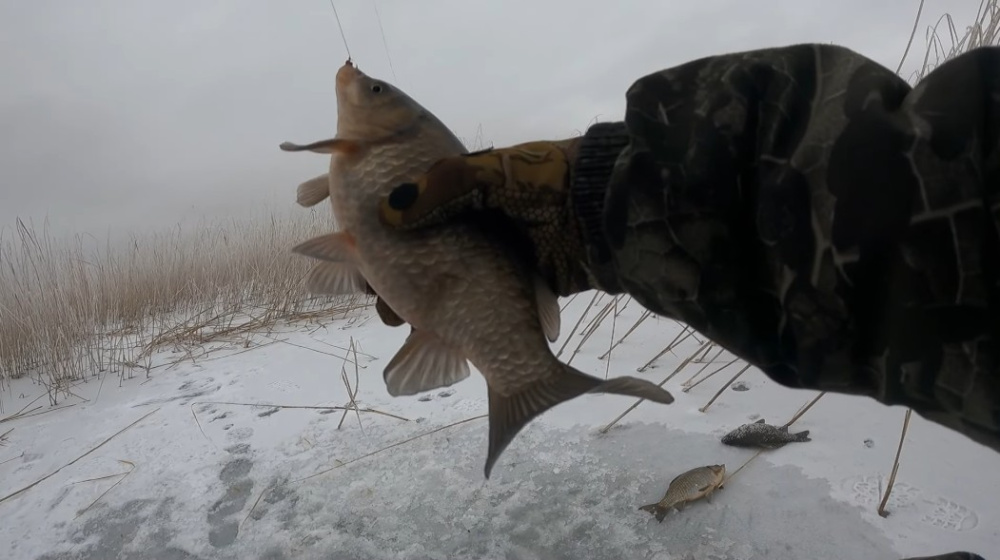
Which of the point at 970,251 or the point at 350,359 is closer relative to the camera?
the point at 970,251

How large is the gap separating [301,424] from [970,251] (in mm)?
2519

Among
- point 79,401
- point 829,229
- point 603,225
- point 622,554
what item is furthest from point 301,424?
point 829,229

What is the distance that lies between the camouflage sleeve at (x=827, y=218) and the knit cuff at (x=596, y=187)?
0.17 feet

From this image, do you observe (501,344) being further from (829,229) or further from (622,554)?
(622,554)

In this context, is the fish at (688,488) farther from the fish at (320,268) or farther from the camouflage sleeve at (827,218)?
the fish at (320,268)

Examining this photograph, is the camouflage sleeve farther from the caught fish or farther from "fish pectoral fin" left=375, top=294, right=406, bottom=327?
the caught fish

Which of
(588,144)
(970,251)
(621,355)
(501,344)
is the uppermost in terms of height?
(588,144)

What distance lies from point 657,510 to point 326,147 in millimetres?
1392

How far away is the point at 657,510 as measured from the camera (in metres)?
1.64

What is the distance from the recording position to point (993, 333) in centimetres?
69

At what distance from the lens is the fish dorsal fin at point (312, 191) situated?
3.95 ft

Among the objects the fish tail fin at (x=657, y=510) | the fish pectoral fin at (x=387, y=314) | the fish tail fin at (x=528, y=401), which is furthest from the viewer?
the fish tail fin at (x=657, y=510)

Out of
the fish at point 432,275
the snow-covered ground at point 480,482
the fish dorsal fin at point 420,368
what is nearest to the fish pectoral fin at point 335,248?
the fish at point 432,275

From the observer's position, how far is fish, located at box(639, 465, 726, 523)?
163cm
